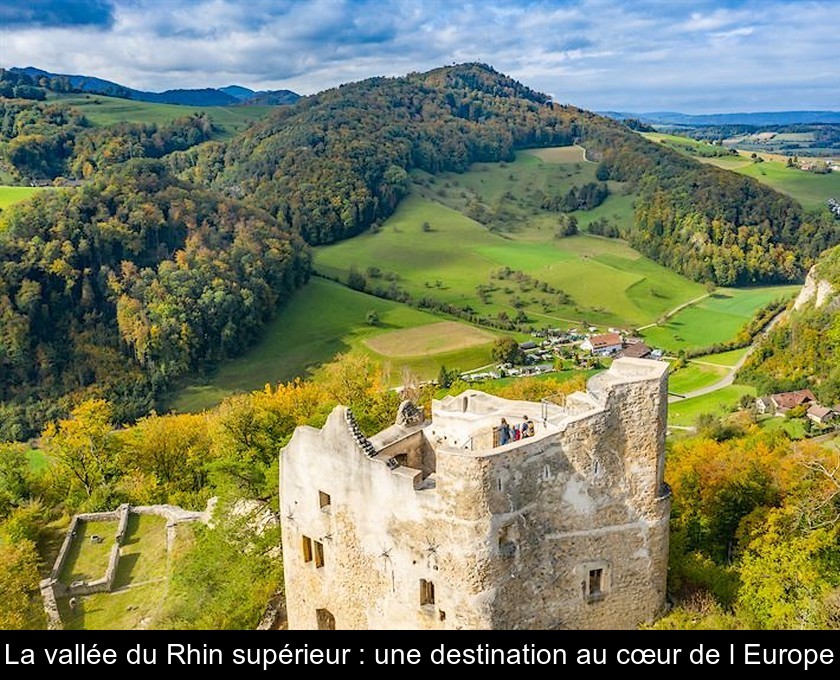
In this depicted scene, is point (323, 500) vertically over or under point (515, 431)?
under

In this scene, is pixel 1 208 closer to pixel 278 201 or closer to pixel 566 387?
pixel 278 201

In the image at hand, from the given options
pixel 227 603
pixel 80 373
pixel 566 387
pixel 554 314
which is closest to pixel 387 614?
pixel 227 603

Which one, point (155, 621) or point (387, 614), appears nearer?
point (387, 614)

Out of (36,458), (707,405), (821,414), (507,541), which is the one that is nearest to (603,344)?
(707,405)

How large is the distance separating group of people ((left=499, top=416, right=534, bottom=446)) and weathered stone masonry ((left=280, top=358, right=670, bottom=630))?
Result: 0.27 metres

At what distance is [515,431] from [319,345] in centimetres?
8502

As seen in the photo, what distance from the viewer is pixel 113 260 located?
10150 centimetres

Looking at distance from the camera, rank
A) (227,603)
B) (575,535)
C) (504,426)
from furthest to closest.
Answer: (227,603)
(504,426)
(575,535)

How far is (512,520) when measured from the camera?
19.5 meters

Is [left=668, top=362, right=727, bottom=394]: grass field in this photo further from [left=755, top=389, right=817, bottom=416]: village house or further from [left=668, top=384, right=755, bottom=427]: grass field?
[left=755, top=389, right=817, bottom=416]: village house

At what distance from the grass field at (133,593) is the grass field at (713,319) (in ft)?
296

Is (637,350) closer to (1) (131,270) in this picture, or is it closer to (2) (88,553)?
(1) (131,270)

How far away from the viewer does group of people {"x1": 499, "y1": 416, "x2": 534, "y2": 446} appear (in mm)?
23297

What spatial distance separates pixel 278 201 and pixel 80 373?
276 feet
